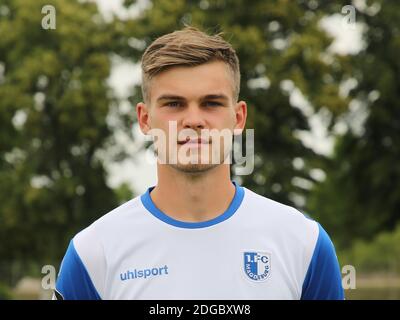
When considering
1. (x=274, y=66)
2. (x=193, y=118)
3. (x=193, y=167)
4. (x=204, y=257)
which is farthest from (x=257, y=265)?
(x=274, y=66)

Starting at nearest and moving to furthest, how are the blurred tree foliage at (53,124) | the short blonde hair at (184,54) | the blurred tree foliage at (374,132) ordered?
1. the short blonde hair at (184,54)
2. the blurred tree foliage at (374,132)
3. the blurred tree foliage at (53,124)

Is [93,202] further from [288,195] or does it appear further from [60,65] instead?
[288,195]

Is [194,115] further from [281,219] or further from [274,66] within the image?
[274,66]

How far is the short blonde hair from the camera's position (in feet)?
13.5

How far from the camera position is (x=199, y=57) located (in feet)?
13.5

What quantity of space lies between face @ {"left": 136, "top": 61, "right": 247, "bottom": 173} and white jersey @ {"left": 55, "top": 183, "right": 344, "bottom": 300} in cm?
33

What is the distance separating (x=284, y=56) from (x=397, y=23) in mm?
4838

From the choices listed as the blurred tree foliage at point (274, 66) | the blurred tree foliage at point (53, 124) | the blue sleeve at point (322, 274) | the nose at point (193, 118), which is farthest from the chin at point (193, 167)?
the blurred tree foliage at point (53, 124)

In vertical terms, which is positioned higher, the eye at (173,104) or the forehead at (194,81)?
the forehead at (194,81)

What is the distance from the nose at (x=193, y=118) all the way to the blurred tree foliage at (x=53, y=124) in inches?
1030

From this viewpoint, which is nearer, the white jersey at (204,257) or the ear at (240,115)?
the white jersey at (204,257)

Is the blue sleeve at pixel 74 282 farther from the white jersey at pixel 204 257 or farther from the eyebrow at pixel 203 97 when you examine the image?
the eyebrow at pixel 203 97

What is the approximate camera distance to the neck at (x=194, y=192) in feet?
13.8

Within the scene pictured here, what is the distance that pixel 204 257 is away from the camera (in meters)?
4.14
